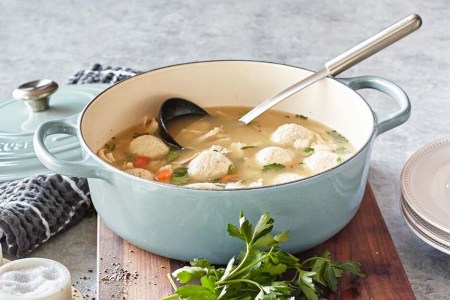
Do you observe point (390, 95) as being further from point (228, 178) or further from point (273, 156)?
point (228, 178)

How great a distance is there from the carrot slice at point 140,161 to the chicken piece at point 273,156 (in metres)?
0.30

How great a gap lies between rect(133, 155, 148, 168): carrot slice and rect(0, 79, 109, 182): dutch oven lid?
0.65ft

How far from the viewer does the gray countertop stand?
311cm

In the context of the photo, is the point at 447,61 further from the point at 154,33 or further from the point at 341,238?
the point at 341,238

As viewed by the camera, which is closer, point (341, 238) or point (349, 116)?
point (341, 238)

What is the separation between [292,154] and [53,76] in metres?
1.44

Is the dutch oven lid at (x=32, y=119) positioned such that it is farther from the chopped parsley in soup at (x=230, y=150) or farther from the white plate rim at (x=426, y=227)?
the white plate rim at (x=426, y=227)

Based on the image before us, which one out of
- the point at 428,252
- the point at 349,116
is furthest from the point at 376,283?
the point at 349,116

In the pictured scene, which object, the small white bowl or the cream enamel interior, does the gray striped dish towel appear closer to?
the cream enamel interior

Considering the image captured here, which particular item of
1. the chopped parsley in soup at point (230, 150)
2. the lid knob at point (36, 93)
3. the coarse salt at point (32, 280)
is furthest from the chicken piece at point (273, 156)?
the lid knob at point (36, 93)

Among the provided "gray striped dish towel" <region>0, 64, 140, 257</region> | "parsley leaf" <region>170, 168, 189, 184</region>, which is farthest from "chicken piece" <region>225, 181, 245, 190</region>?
"gray striped dish towel" <region>0, 64, 140, 257</region>

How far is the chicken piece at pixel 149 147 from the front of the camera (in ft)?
7.64

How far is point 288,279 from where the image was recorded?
77.6 inches

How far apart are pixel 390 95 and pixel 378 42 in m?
0.15
